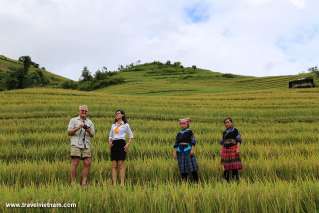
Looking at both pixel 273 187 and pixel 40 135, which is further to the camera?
pixel 40 135

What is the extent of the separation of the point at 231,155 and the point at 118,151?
97.0 inches

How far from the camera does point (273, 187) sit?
5461 mm

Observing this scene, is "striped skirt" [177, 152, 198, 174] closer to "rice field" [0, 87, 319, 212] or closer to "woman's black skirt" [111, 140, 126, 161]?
"rice field" [0, 87, 319, 212]

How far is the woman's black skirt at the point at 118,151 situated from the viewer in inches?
369

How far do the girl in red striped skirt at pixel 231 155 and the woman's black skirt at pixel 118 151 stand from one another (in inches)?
86.8

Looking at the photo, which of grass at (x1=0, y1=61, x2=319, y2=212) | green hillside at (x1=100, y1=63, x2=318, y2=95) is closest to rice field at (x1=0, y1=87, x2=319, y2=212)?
grass at (x1=0, y1=61, x2=319, y2=212)

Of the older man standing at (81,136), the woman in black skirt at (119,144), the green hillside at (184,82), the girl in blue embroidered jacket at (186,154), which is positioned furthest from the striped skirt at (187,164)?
the green hillside at (184,82)

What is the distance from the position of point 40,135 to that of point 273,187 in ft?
33.7

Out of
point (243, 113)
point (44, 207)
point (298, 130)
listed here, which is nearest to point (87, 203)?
point (44, 207)

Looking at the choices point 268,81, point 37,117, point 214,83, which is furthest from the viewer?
point 214,83

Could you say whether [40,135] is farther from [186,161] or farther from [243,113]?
[243,113]

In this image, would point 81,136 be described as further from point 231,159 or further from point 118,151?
point 231,159

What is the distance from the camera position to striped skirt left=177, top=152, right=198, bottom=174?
9016mm

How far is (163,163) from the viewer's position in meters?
9.66
